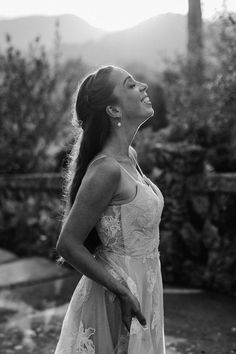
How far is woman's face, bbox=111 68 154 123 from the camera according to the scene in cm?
238

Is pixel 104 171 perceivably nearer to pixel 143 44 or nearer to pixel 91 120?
pixel 91 120

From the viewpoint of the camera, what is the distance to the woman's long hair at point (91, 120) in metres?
2.37

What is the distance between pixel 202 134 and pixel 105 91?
441 centimetres

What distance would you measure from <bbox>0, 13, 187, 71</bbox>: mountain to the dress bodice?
24.2ft

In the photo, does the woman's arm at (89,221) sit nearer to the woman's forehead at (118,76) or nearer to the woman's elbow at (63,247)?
the woman's elbow at (63,247)

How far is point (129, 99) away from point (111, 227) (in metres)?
0.52

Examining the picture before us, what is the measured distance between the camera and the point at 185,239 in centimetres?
627

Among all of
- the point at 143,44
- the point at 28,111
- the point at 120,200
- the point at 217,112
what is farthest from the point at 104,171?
the point at 143,44

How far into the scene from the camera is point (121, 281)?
2.32 meters

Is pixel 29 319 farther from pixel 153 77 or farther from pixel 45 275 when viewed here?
pixel 153 77

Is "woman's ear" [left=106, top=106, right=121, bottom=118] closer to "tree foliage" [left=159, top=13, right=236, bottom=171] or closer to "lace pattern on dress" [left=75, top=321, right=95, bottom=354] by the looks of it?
"lace pattern on dress" [left=75, top=321, right=95, bottom=354]

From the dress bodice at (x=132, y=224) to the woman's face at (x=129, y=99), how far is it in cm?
23

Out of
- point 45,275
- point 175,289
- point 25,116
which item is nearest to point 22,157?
point 25,116

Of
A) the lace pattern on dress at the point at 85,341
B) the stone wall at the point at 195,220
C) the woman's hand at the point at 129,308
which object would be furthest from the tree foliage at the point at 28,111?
the woman's hand at the point at 129,308
